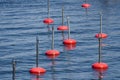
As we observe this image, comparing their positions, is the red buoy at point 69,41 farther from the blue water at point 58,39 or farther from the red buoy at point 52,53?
the red buoy at point 52,53

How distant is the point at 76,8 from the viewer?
85.4 meters

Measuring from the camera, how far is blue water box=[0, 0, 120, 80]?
44.3 metres

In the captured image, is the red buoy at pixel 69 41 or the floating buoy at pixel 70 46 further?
the red buoy at pixel 69 41

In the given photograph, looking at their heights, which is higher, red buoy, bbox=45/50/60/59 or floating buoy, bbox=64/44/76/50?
floating buoy, bbox=64/44/76/50

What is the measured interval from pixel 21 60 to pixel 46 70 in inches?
199

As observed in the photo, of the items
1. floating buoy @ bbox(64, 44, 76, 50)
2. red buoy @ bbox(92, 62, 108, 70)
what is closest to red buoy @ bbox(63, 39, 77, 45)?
floating buoy @ bbox(64, 44, 76, 50)

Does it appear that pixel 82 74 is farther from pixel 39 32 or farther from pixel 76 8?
pixel 76 8

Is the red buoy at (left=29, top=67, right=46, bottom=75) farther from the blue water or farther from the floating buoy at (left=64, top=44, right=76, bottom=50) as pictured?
the floating buoy at (left=64, top=44, right=76, bottom=50)

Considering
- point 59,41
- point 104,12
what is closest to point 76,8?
point 104,12

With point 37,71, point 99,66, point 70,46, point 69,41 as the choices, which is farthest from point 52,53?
point 99,66

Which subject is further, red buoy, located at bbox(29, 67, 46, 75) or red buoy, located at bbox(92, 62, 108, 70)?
red buoy, located at bbox(92, 62, 108, 70)

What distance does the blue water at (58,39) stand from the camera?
44.3 m

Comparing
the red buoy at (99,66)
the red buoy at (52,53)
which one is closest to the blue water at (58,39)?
the red buoy at (52,53)

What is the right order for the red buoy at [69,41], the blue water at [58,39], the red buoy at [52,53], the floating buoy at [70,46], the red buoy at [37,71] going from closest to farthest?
the red buoy at [37,71], the blue water at [58,39], the red buoy at [52,53], the floating buoy at [70,46], the red buoy at [69,41]
